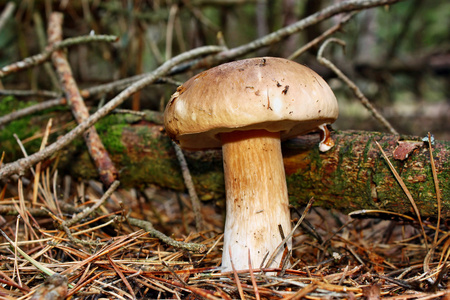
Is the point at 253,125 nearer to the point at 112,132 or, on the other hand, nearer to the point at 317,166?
the point at 317,166

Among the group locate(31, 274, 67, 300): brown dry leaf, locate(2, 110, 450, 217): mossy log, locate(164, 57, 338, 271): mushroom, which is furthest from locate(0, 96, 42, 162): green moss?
locate(31, 274, 67, 300): brown dry leaf

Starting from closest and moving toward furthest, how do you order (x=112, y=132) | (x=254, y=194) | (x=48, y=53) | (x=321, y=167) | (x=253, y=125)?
(x=253, y=125) < (x=254, y=194) < (x=321, y=167) < (x=112, y=132) < (x=48, y=53)

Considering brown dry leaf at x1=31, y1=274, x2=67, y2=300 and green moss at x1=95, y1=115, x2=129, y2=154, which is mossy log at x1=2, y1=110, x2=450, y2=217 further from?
brown dry leaf at x1=31, y1=274, x2=67, y2=300

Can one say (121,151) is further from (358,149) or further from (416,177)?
(416,177)

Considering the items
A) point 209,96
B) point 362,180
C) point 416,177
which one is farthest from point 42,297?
point 416,177

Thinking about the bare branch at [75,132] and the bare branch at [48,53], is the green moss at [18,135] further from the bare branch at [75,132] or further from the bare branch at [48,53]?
the bare branch at [75,132]

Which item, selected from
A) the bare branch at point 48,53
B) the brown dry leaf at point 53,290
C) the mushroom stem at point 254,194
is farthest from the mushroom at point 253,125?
the bare branch at point 48,53

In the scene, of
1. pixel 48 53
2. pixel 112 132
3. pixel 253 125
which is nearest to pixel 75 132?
pixel 112 132
